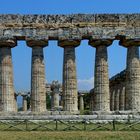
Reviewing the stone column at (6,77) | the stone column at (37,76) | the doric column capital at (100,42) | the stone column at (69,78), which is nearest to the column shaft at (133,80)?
the doric column capital at (100,42)

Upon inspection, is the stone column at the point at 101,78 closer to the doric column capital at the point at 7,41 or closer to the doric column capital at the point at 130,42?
the doric column capital at the point at 130,42

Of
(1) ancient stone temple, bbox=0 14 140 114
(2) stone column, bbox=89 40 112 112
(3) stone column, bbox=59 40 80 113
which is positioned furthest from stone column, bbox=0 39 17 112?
(2) stone column, bbox=89 40 112 112

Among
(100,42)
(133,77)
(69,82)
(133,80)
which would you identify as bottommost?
(69,82)

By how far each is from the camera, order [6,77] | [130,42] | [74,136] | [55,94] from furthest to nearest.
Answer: [55,94], [130,42], [6,77], [74,136]

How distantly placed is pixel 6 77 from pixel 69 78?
7.10m

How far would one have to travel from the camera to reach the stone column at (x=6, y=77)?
160ft

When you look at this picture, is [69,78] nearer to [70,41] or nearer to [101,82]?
[101,82]

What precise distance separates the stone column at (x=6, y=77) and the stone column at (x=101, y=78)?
31.1ft

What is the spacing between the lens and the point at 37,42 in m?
49.3

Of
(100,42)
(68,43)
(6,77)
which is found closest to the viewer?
(6,77)

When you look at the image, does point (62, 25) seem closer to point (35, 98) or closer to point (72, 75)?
point (72, 75)

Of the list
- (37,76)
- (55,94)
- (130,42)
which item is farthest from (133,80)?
(55,94)

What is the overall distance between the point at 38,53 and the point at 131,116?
41.4ft

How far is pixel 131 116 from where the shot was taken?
46844mm
